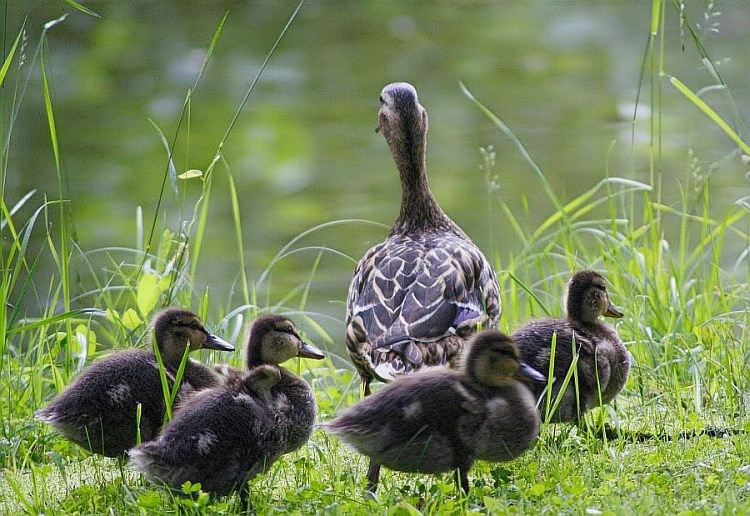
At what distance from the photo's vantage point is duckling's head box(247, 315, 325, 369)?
4195 mm

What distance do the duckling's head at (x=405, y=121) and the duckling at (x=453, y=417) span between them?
7.43 feet

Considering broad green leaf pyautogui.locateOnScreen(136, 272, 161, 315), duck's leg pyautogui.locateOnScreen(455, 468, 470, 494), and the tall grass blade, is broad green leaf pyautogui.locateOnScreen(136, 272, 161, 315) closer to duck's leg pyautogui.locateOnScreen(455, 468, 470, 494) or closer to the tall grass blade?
duck's leg pyautogui.locateOnScreen(455, 468, 470, 494)

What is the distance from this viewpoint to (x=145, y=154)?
35.7ft

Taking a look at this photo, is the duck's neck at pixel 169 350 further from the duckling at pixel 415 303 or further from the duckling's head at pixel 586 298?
the duckling's head at pixel 586 298

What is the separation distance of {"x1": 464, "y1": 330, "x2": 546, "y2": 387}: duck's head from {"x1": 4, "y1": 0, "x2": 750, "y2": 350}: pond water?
4.20 metres

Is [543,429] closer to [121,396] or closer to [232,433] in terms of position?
→ [232,433]

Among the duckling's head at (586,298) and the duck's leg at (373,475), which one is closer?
the duck's leg at (373,475)

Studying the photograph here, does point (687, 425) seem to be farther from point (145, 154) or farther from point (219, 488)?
point (145, 154)

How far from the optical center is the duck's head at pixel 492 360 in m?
3.98

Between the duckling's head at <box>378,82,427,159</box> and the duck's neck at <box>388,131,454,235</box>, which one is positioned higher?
the duckling's head at <box>378,82,427,159</box>

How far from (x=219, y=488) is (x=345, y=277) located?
16.4 ft

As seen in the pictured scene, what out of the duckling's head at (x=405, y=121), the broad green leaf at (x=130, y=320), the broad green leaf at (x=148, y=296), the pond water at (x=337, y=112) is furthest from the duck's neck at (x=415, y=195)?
the pond water at (x=337, y=112)

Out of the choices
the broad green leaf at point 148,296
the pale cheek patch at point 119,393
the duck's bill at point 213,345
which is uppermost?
the duck's bill at point 213,345

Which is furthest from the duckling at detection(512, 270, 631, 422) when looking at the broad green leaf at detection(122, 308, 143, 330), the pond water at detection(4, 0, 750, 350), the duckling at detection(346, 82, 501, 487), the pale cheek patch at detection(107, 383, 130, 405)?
the pond water at detection(4, 0, 750, 350)
